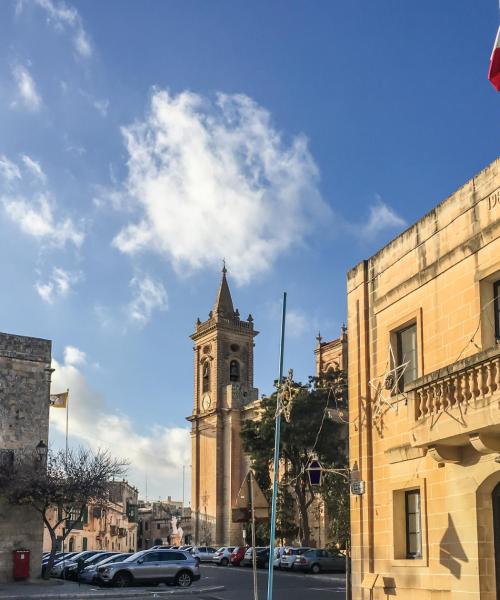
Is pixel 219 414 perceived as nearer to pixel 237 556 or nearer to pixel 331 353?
pixel 331 353

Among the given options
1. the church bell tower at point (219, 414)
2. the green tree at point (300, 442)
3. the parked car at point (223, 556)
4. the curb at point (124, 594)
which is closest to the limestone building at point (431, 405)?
the curb at point (124, 594)

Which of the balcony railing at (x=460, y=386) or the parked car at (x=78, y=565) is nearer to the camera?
A: the balcony railing at (x=460, y=386)

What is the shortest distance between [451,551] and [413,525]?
5.92ft

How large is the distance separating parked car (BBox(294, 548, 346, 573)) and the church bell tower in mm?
29921

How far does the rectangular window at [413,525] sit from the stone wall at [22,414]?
785 inches

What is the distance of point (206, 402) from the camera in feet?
257

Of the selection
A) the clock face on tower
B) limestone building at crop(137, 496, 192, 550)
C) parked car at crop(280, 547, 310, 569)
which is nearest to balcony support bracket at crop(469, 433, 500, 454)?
parked car at crop(280, 547, 310, 569)

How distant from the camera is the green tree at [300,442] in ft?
160

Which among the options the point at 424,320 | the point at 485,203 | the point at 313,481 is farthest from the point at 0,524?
the point at 485,203

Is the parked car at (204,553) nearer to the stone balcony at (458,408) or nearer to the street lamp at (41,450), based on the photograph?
the street lamp at (41,450)

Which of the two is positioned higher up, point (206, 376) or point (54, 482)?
point (206, 376)

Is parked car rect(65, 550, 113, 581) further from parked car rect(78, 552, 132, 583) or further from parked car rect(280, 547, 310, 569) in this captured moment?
parked car rect(280, 547, 310, 569)

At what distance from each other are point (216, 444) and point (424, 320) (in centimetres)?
6122

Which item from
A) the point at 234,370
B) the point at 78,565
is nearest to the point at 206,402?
the point at 234,370
